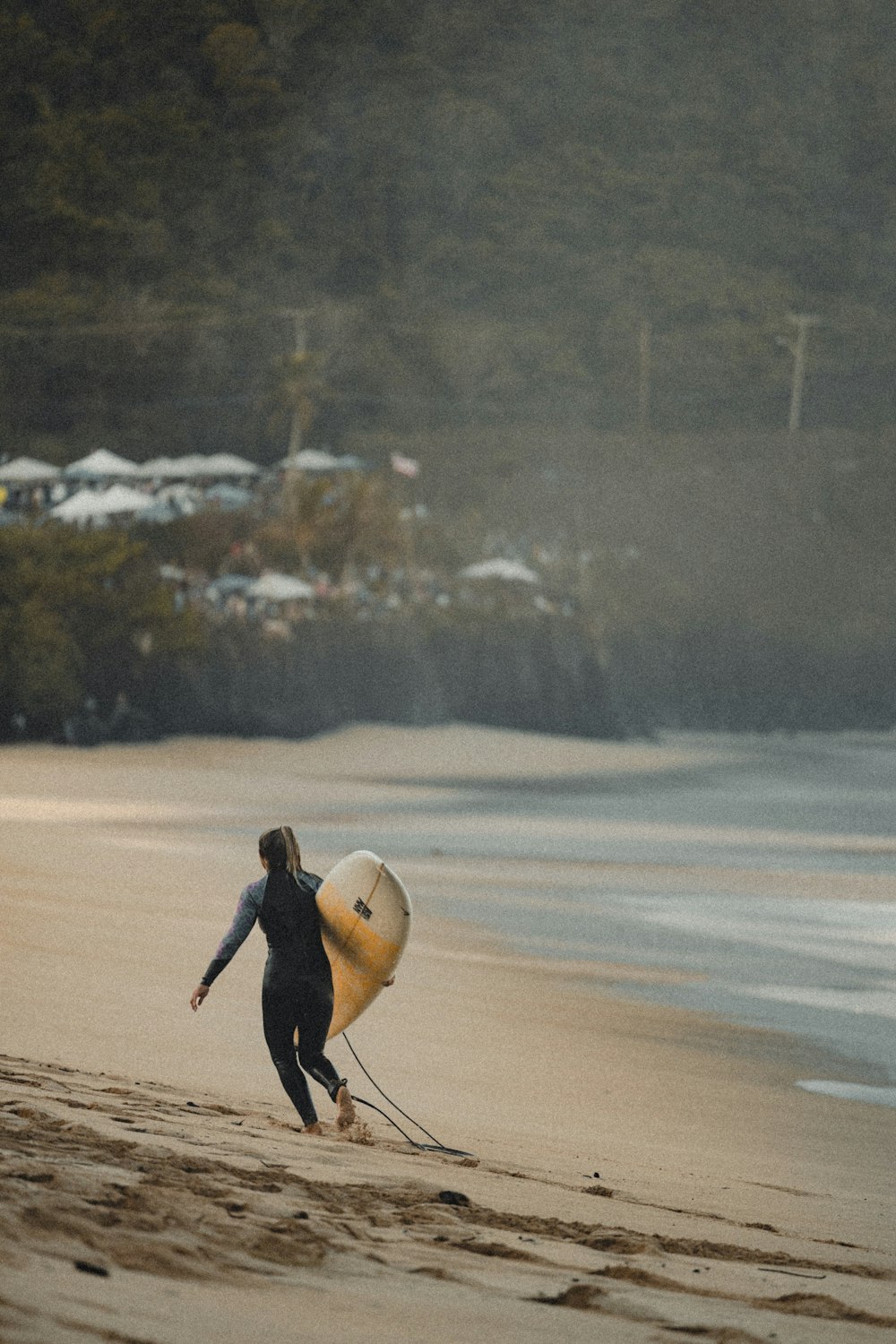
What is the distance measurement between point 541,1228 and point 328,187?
279 ft

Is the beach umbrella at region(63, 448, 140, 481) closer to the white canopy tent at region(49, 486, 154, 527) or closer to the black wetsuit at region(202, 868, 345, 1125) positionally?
the white canopy tent at region(49, 486, 154, 527)

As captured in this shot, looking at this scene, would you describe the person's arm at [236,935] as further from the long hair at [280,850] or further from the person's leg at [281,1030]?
the person's leg at [281,1030]

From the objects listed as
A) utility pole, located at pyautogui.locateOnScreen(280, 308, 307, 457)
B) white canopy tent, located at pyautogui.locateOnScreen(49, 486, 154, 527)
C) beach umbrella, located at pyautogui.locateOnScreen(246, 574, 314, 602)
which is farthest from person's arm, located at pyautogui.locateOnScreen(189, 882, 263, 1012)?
utility pole, located at pyautogui.locateOnScreen(280, 308, 307, 457)

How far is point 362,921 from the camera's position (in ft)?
21.1

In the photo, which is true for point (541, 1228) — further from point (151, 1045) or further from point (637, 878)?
→ point (637, 878)

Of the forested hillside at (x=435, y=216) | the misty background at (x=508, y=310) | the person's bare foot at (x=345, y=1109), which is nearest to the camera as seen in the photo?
the person's bare foot at (x=345, y=1109)

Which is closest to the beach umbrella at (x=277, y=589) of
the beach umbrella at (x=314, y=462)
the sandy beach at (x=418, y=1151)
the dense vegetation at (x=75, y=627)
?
the dense vegetation at (x=75, y=627)

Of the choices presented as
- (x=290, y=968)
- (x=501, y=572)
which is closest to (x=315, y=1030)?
(x=290, y=968)

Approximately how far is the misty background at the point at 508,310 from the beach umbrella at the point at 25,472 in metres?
4.38

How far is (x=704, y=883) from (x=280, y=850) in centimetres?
1087

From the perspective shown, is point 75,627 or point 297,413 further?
point 297,413

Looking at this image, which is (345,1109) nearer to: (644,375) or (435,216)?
(644,375)

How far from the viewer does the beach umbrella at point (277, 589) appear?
114ft

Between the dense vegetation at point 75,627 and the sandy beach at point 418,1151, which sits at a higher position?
the dense vegetation at point 75,627
